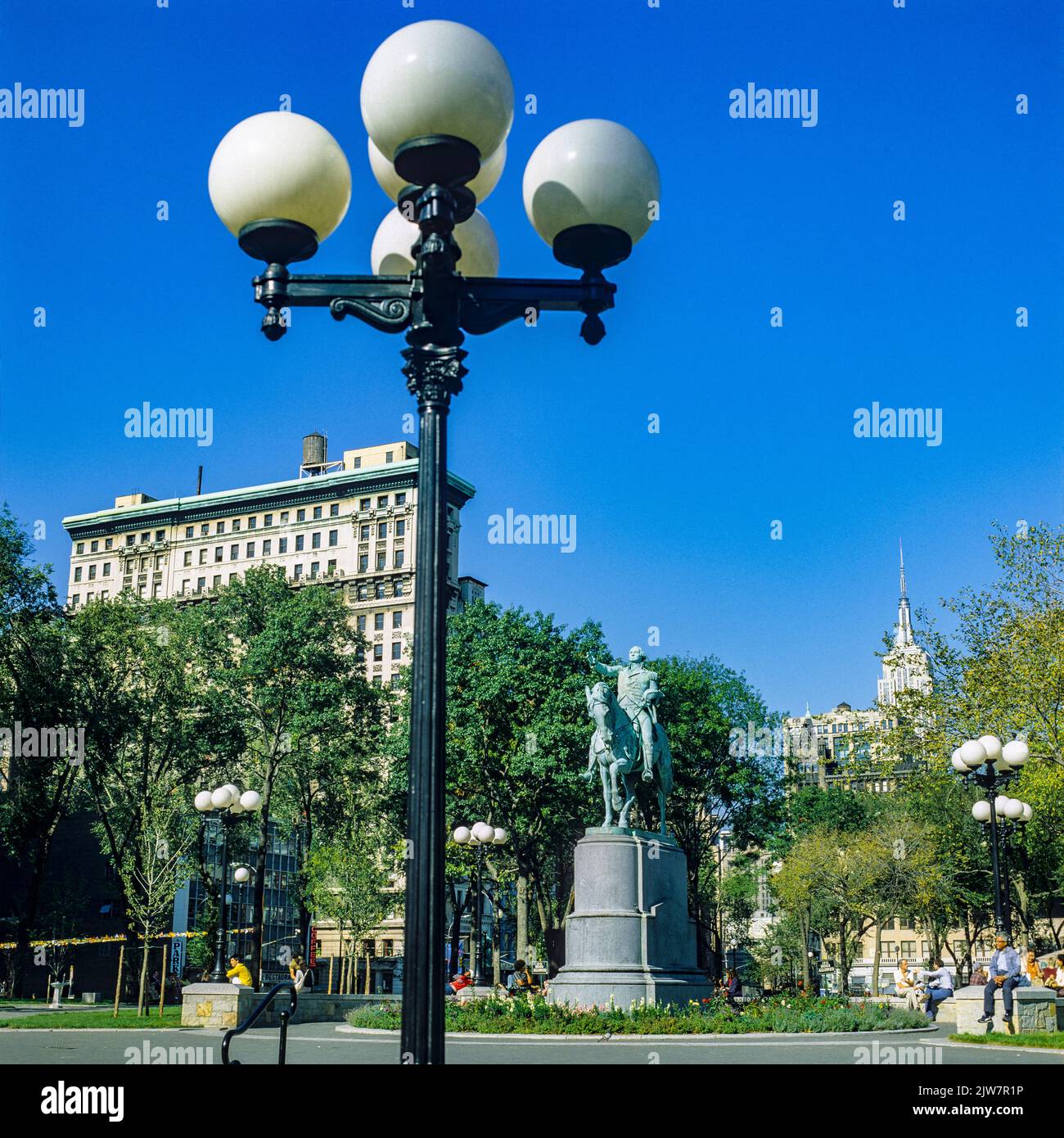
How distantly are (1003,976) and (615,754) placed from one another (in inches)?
330

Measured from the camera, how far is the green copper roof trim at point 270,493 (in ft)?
297

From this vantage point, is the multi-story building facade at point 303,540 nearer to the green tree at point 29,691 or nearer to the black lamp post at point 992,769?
the green tree at point 29,691

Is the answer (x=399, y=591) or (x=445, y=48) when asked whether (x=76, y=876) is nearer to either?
(x=399, y=591)

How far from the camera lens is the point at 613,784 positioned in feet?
82.8

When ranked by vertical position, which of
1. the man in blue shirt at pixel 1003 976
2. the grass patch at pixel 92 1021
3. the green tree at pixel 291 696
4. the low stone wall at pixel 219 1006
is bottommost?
the grass patch at pixel 92 1021

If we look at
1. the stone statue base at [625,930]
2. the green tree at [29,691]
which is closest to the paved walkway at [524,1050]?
the stone statue base at [625,930]

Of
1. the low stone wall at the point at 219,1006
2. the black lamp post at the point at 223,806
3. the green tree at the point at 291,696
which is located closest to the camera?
the low stone wall at the point at 219,1006

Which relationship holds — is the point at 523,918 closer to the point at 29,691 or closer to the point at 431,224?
the point at 29,691

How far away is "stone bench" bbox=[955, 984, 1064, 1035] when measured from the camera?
21.1 metres

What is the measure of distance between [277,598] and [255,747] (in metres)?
6.58

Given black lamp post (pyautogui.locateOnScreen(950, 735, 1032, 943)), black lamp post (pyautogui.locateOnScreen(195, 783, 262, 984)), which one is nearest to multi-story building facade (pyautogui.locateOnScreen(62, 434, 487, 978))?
black lamp post (pyautogui.locateOnScreen(195, 783, 262, 984))

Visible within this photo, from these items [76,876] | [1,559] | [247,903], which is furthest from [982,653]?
[247,903]

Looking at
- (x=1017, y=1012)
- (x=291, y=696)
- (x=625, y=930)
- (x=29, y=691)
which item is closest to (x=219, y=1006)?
(x=625, y=930)

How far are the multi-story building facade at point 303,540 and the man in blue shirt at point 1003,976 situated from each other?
60042 millimetres
